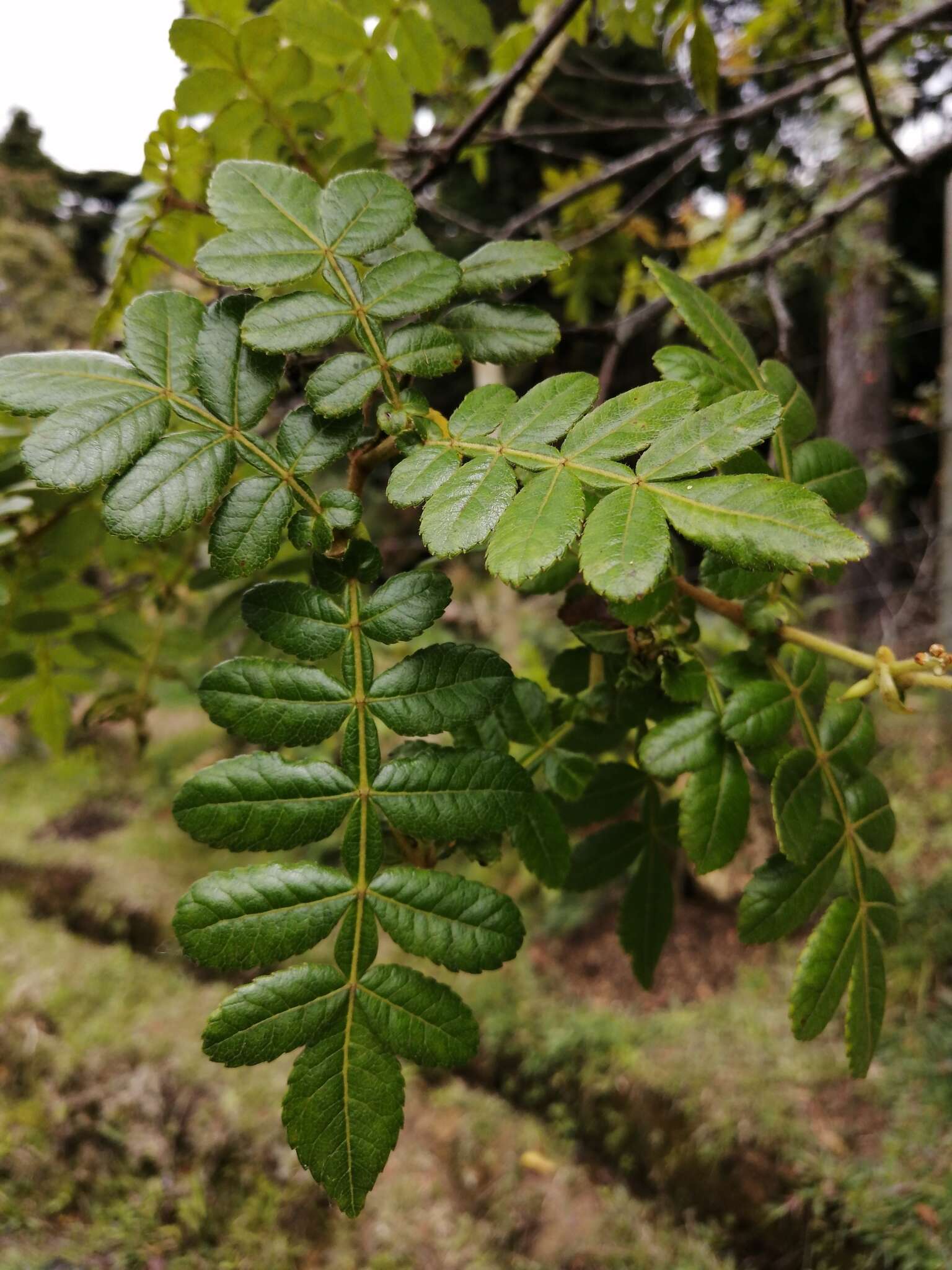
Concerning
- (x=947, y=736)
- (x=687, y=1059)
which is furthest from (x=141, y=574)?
(x=947, y=736)

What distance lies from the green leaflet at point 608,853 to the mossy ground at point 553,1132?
8.65 feet

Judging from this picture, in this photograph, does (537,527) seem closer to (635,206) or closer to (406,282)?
(406,282)

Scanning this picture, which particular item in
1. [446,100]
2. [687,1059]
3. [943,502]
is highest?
[446,100]

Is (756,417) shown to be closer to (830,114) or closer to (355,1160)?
(355,1160)

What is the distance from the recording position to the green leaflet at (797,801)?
644mm

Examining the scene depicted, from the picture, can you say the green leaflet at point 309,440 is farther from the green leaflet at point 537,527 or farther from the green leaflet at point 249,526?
the green leaflet at point 537,527

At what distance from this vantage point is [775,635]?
0.71 meters

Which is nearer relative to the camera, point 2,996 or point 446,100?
point 446,100

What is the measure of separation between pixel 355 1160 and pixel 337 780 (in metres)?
0.27

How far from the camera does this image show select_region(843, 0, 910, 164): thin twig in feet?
3.15

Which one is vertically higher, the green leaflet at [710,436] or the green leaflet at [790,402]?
the green leaflet at [710,436]

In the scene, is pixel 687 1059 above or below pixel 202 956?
below

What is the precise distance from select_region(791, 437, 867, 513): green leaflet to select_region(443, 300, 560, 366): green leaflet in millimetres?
295

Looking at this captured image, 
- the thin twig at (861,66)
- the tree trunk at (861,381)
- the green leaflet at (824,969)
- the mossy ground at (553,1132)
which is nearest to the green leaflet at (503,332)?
the green leaflet at (824,969)
